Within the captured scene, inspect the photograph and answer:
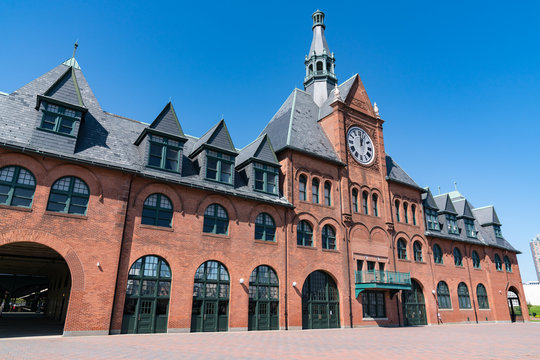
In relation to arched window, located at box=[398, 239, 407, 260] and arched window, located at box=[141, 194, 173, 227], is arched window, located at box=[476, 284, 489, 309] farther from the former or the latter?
arched window, located at box=[141, 194, 173, 227]

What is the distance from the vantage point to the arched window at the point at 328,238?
29239 mm

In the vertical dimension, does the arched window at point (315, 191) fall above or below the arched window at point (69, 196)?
above

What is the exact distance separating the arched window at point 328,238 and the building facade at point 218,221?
103 millimetres

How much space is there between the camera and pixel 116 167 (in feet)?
67.1

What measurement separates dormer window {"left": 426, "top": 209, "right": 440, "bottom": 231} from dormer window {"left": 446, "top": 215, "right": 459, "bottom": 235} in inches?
86.4

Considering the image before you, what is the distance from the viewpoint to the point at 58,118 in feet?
66.8

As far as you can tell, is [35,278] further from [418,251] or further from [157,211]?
[418,251]

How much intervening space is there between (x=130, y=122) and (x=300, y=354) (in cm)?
2018

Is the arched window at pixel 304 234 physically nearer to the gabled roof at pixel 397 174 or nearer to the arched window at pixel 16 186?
the gabled roof at pixel 397 174

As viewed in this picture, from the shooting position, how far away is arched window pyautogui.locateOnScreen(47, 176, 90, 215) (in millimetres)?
19000

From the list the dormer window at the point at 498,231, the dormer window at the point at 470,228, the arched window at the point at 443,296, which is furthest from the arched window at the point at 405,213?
the dormer window at the point at 498,231

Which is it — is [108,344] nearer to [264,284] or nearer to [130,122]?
[264,284]

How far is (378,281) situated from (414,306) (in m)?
8.18

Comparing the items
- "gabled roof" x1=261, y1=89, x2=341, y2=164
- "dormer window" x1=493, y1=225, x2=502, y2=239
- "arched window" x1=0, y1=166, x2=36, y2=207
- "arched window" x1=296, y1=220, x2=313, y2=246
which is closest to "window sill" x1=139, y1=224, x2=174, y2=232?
"arched window" x1=0, y1=166, x2=36, y2=207
